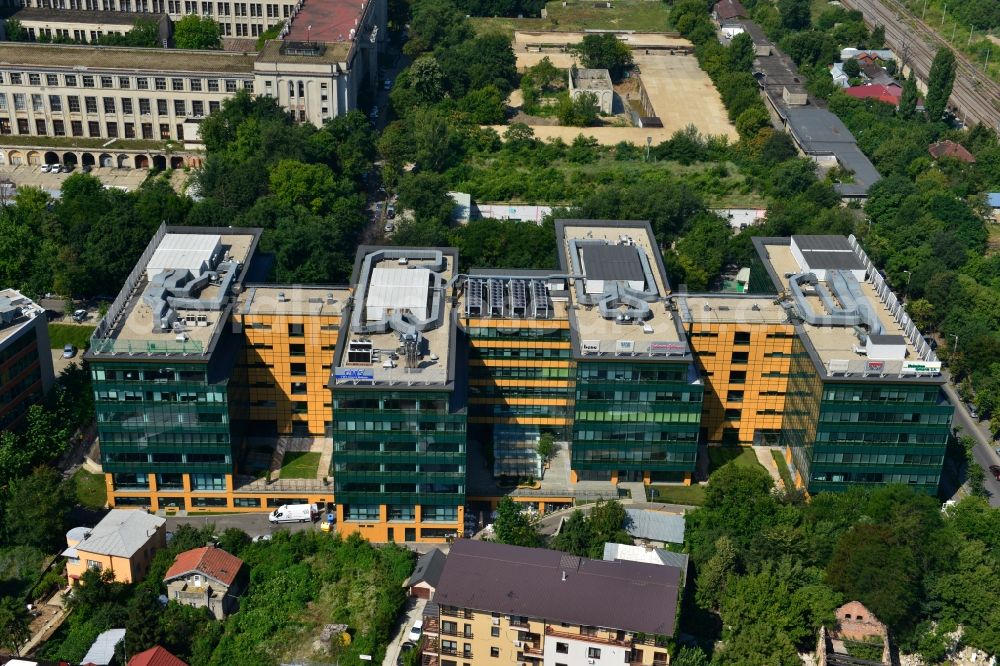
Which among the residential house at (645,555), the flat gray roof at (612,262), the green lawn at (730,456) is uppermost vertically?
the flat gray roof at (612,262)

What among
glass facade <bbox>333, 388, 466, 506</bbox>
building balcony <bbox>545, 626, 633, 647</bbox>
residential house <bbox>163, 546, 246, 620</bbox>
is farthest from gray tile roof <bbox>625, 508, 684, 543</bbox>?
residential house <bbox>163, 546, 246, 620</bbox>

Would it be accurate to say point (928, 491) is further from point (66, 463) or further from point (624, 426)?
point (66, 463)

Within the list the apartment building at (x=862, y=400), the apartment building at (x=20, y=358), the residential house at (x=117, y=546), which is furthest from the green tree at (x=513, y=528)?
the apartment building at (x=20, y=358)

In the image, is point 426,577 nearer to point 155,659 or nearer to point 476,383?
point 155,659

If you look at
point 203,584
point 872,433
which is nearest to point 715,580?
point 872,433

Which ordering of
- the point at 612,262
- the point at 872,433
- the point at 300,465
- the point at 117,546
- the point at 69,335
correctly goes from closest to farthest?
the point at 117,546, the point at 872,433, the point at 300,465, the point at 612,262, the point at 69,335

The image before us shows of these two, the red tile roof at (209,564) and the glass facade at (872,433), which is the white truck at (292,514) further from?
the glass facade at (872,433)

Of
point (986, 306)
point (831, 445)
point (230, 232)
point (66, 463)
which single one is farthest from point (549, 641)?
point (986, 306)
